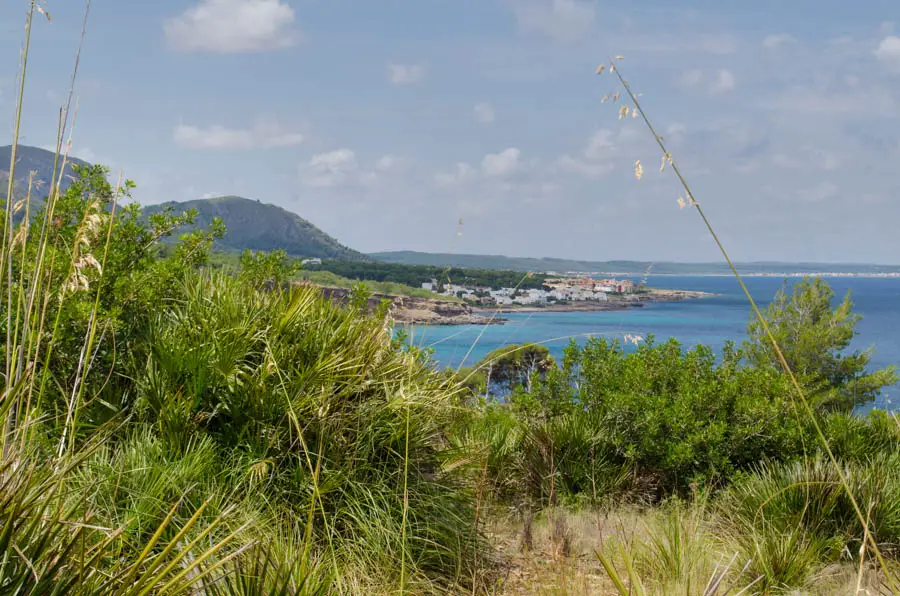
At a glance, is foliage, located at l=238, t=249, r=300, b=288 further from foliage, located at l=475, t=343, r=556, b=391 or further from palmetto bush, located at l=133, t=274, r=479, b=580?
foliage, located at l=475, t=343, r=556, b=391

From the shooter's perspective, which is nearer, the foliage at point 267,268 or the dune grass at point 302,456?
the dune grass at point 302,456

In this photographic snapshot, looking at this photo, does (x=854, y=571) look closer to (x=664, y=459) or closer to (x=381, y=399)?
(x=664, y=459)

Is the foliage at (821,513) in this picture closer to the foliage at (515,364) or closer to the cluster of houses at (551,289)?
the cluster of houses at (551,289)

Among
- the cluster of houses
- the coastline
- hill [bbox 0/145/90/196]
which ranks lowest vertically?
the coastline

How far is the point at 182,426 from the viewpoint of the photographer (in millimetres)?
4266

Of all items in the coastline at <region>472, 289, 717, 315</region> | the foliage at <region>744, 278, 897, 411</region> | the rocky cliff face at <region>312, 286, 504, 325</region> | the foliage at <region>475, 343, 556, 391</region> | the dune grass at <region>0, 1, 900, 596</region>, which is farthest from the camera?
the foliage at <region>744, 278, 897, 411</region>

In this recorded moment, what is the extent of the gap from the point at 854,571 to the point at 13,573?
577cm

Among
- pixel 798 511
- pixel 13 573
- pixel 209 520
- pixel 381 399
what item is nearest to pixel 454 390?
pixel 381 399

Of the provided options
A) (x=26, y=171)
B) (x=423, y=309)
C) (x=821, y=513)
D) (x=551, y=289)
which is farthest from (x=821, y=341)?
(x=26, y=171)

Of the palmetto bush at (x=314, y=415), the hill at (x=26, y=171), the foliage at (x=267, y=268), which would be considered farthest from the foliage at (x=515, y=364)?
the foliage at (x=267, y=268)

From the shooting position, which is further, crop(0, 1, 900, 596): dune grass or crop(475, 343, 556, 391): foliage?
crop(475, 343, 556, 391): foliage

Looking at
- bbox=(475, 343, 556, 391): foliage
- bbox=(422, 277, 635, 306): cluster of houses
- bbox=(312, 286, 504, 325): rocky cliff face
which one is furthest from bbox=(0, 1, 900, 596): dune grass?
bbox=(422, 277, 635, 306): cluster of houses

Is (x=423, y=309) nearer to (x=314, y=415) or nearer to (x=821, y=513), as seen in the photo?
(x=314, y=415)

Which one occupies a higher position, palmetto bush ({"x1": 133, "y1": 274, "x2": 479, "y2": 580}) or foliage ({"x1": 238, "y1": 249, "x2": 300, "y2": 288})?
foliage ({"x1": 238, "y1": 249, "x2": 300, "y2": 288})
